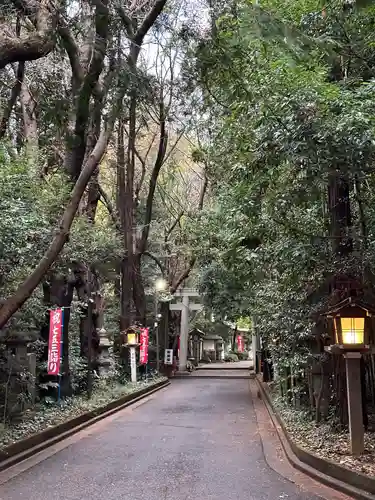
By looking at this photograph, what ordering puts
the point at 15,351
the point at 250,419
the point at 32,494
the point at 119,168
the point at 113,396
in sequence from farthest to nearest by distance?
the point at 119,168
the point at 113,396
the point at 250,419
the point at 15,351
the point at 32,494

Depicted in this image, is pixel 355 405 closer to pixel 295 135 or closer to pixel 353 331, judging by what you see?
pixel 353 331

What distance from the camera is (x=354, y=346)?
261 inches

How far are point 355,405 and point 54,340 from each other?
22.2 ft

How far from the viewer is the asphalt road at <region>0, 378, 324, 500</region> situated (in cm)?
588

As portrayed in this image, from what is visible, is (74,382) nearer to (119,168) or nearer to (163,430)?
(163,430)

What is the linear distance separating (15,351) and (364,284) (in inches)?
247

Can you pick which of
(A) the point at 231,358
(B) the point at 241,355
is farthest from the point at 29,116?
(B) the point at 241,355

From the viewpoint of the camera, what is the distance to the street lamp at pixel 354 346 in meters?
6.52

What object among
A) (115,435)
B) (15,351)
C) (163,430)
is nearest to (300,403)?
(163,430)

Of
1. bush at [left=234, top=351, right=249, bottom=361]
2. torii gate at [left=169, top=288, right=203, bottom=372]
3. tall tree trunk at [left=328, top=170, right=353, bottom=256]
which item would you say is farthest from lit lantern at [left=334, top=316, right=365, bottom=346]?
bush at [left=234, top=351, right=249, bottom=361]

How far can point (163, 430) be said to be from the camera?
34.6 ft

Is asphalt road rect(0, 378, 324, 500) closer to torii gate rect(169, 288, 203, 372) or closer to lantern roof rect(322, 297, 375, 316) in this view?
lantern roof rect(322, 297, 375, 316)

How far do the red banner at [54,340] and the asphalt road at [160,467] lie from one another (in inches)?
65.6

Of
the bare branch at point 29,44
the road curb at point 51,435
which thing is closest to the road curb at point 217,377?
the road curb at point 51,435
